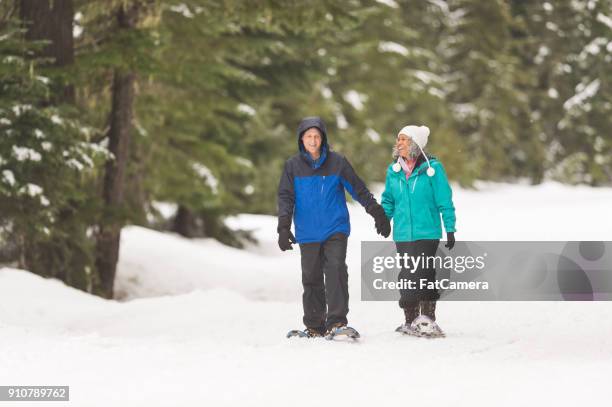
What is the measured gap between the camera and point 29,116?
9.83 m

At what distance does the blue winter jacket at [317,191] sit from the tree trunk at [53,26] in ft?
15.2

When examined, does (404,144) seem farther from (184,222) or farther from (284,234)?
(184,222)

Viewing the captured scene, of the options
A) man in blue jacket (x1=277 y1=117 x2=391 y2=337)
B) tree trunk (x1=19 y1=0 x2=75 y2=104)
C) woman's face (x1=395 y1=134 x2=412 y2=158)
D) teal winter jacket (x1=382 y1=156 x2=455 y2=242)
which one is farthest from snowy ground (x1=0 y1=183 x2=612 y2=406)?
tree trunk (x1=19 y1=0 x2=75 y2=104)

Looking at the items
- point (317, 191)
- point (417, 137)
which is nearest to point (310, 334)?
point (317, 191)

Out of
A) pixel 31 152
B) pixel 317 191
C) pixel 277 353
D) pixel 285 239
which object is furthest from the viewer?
pixel 31 152

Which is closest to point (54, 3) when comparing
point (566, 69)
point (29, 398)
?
point (29, 398)

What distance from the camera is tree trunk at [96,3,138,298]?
1202 centimetres

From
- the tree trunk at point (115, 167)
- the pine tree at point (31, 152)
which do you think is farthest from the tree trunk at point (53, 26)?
the tree trunk at point (115, 167)

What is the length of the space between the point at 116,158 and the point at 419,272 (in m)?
6.21

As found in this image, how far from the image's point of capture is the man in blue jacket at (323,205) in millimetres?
7238

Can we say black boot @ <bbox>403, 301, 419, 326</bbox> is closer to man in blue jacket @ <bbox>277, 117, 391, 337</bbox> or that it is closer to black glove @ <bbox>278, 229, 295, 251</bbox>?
man in blue jacket @ <bbox>277, 117, 391, 337</bbox>

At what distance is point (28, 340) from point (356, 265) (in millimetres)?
9452

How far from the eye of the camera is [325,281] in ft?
24.3

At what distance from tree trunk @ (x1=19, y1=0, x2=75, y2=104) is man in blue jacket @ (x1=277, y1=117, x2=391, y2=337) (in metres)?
4.65
